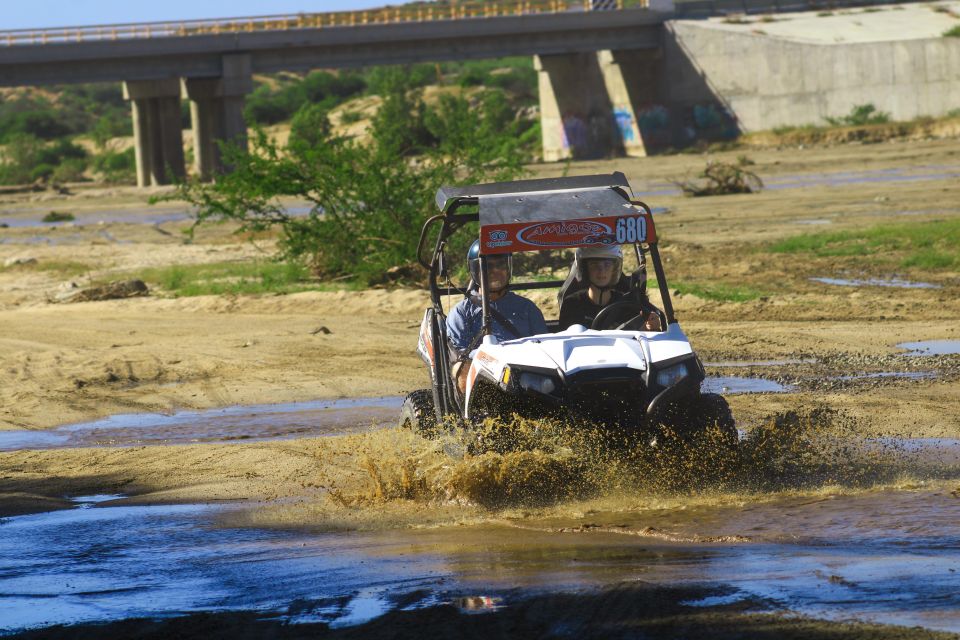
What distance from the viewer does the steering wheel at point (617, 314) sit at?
8.45 m

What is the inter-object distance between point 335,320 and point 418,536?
995 centimetres

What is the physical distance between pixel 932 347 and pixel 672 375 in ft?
20.9

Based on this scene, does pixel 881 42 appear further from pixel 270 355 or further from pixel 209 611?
pixel 209 611

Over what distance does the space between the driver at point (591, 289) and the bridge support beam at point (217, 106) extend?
4969cm

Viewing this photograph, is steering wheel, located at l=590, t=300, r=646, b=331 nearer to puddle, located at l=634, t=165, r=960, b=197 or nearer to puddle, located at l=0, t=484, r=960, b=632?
puddle, located at l=0, t=484, r=960, b=632

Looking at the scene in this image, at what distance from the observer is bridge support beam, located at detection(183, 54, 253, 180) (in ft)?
191

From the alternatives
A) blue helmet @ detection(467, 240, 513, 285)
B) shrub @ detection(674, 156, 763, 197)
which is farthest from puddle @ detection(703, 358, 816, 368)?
shrub @ detection(674, 156, 763, 197)

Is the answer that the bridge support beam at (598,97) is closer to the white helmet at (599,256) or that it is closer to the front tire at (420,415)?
the front tire at (420,415)

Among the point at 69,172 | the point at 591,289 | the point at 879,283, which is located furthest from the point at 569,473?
the point at 69,172

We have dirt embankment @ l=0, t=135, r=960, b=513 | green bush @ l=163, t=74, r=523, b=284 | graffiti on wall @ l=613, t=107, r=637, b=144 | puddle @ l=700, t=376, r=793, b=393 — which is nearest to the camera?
dirt embankment @ l=0, t=135, r=960, b=513

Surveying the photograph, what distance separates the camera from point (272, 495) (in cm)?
882

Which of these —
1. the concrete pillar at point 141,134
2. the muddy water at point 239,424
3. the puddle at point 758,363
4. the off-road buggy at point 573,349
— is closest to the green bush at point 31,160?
the concrete pillar at point 141,134

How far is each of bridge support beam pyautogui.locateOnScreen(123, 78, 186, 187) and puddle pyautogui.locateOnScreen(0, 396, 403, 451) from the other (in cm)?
5264

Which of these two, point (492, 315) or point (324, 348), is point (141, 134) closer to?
point (324, 348)
